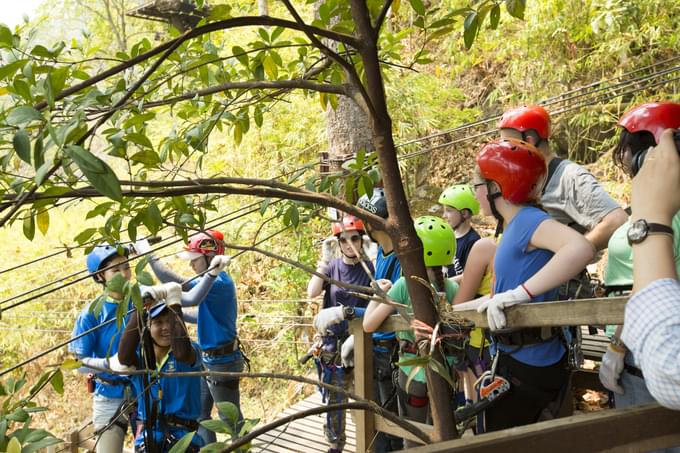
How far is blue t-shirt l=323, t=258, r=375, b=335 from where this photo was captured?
4.11m

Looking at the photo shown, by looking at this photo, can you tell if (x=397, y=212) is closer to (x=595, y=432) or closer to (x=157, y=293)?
(x=595, y=432)

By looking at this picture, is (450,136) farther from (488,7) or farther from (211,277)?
(488,7)

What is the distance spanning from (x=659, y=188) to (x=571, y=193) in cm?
226

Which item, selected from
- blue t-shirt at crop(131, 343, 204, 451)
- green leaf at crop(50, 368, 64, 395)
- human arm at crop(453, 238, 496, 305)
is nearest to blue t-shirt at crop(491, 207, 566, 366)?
human arm at crop(453, 238, 496, 305)

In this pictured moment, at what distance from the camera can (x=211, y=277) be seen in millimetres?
4191

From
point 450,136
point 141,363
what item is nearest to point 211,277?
point 141,363

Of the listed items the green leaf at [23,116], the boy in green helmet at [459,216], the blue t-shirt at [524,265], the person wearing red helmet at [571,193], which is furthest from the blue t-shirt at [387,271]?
the green leaf at [23,116]

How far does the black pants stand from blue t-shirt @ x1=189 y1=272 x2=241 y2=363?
2.40 m

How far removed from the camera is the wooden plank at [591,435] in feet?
3.82

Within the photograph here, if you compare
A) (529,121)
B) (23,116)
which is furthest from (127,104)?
(529,121)

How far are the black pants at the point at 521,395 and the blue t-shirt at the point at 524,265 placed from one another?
31 mm

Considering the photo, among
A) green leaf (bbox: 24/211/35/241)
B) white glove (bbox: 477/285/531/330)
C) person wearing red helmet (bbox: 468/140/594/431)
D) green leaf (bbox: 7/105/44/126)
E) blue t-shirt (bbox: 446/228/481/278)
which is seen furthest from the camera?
blue t-shirt (bbox: 446/228/481/278)

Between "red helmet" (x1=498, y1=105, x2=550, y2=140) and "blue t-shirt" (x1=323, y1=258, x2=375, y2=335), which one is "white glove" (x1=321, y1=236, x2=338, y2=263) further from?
"red helmet" (x1=498, y1=105, x2=550, y2=140)

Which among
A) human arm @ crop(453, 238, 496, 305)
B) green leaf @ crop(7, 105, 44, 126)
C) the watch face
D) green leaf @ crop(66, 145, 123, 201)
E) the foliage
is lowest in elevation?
human arm @ crop(453, 238, 496, 305)
